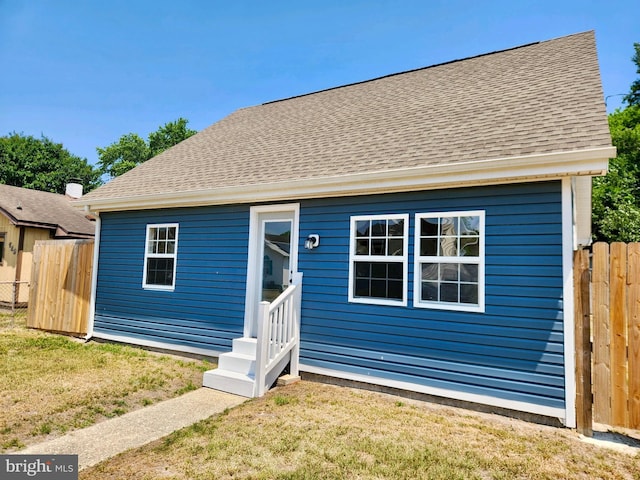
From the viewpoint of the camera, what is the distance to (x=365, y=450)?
3.34 meters

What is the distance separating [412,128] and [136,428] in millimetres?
5470

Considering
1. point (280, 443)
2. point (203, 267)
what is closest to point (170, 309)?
point (203, 267)

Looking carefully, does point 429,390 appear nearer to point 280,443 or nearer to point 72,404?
point 280,443

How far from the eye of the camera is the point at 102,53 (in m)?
11.9

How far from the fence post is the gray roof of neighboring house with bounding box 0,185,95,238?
46.6 ft

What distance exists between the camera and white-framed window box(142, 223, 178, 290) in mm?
7375

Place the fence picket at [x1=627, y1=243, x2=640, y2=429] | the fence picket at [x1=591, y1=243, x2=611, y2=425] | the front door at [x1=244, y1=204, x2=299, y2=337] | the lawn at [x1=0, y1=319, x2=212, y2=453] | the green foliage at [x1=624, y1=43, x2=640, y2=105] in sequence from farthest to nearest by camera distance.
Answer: the green foliage at [x1=624, y1=43, x2=640, y2=105] < the front door at [x1=244, y1=204, x2=299, y2=337] < the lawn at [x1=0, y1=319, x2=212, y2=453] < the fence picket at [x1=591, y1=243, x2=611, y2=425] < the fence picket at [x1=627, y1=243, x2=640, y2=429]

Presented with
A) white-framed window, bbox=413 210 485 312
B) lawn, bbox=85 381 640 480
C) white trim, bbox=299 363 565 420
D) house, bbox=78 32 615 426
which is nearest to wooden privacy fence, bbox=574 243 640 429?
house, bbox=78 32 615 426

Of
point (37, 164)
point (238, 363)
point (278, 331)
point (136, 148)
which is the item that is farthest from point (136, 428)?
point (37, 164)

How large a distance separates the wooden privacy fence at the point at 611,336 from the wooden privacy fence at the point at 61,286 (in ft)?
28.9

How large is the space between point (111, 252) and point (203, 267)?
2655 mm

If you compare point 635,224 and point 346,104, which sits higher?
point 346,104

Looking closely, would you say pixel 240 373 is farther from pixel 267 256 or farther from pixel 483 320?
pixel 483 320

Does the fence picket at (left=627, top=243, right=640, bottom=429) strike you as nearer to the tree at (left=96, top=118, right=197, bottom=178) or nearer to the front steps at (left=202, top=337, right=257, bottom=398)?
the front steps at (left=202, top=337, right=257, bottom=398)
